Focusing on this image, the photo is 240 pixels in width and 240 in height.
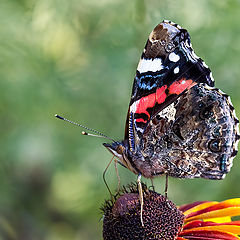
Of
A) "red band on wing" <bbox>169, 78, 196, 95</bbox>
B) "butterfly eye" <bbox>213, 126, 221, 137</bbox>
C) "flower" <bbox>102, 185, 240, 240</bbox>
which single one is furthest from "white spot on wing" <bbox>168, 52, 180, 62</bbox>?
"flower" <bbox>102, 185, 240, 240</bbox>

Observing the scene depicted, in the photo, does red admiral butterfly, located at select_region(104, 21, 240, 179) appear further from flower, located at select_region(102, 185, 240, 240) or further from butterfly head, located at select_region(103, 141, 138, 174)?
flower, located at select_region(102, 185, 240, 240)

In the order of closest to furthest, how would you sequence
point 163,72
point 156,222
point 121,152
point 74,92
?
point 156,222 → point 121,152 → point 163,72 → point 74,92

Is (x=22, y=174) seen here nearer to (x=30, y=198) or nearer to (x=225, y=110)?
(x=30, y=198)

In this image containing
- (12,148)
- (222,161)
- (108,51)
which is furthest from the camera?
(108,51)

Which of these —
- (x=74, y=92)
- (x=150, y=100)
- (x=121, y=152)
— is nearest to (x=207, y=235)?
(x=121, y=152)

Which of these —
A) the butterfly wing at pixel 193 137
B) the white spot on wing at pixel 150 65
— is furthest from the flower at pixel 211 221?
the white spot on wing at pixel 150 65

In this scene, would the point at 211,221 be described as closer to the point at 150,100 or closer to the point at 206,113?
the point at 206,113

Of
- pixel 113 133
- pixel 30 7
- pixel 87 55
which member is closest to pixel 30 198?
pixel 113 133
